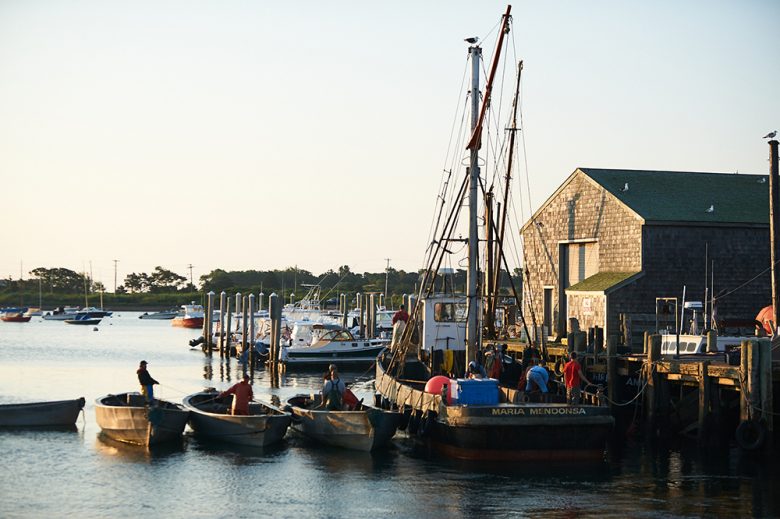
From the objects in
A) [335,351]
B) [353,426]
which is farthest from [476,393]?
[335,351]

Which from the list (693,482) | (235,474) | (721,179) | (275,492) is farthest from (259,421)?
(721,179)

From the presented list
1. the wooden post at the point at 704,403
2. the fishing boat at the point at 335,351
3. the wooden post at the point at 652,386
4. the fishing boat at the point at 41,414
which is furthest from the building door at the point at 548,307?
the fishing boat at the point at 41,414

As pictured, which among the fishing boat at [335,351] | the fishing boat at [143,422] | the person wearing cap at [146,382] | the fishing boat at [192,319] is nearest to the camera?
the fishing boat at [143,422]

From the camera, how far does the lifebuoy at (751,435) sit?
2656 centimetres

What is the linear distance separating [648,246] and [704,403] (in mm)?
12889

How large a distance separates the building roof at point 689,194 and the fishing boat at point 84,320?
340ft

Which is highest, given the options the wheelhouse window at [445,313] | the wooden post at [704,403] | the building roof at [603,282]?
the building roof at [603,282]

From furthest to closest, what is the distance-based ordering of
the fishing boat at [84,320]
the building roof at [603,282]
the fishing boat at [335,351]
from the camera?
1. the fishing boat at [84,320]
2. the fishing boat at [335,351]
3. the building roof at [603,282]

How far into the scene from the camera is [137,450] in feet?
94.4

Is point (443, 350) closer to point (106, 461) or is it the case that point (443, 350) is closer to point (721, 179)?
point (106, 461)

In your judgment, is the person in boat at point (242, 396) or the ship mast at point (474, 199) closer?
the person in boat at point (242, 396)

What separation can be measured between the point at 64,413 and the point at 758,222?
2650 cm

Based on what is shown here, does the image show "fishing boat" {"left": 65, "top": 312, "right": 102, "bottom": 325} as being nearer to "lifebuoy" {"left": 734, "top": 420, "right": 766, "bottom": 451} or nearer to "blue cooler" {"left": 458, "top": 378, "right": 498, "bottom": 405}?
"blue cooler" {"left": 458, "top": 378, "right": 498, "bottom": 405}

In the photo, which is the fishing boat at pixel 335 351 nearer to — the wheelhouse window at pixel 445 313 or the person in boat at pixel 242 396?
the wheelhouse window at pixel 445 313
